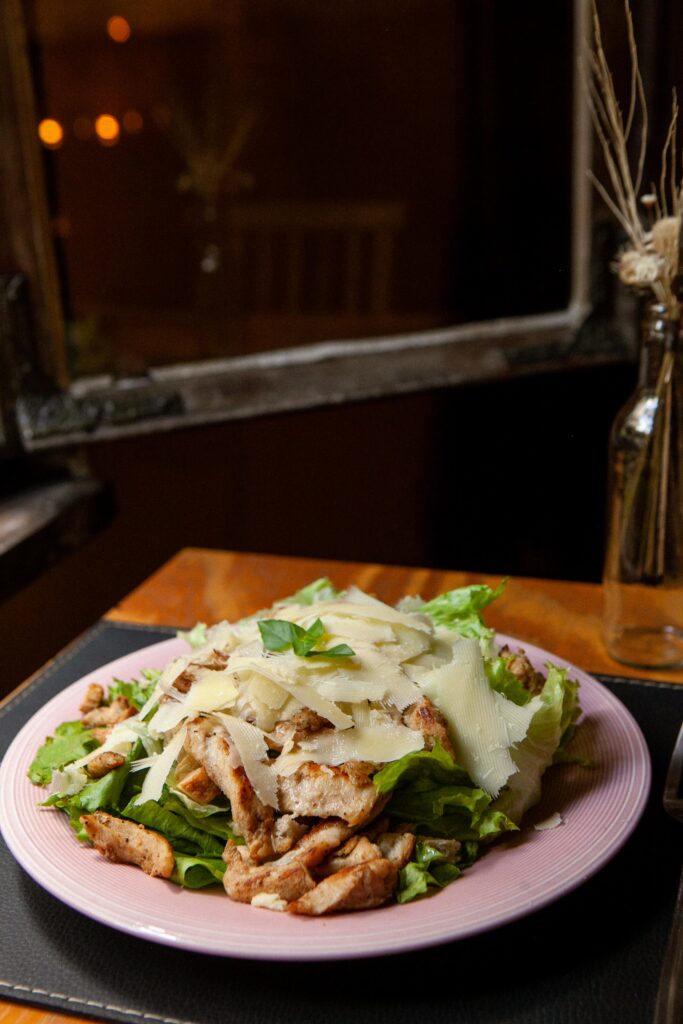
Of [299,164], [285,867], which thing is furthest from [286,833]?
[299,164]

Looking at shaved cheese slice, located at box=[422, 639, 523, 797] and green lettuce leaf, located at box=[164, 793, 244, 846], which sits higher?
shaved cheese slice, located at box=[422, 639, 523, 797]

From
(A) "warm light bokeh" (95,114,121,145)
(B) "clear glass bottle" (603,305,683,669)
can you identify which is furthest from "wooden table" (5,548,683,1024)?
(A) "warm light bokeh" (95,114,121,145)

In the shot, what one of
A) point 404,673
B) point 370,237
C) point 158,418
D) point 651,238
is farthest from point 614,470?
point 370,237

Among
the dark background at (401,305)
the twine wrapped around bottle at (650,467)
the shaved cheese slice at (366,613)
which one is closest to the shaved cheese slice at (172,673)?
the shaved cheese slice at (366,613)

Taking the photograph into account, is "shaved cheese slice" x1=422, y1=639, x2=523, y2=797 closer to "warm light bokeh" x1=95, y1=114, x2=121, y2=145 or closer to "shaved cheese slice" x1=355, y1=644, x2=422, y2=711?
"shaved cheese slice" x1=355, y1=644, x2=422, y2=711

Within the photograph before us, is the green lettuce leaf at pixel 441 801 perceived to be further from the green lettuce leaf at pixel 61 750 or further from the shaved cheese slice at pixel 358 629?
the green lettuce leaf at pixel 61 750

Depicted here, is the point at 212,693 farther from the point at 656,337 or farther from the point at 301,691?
the point at 656,337
